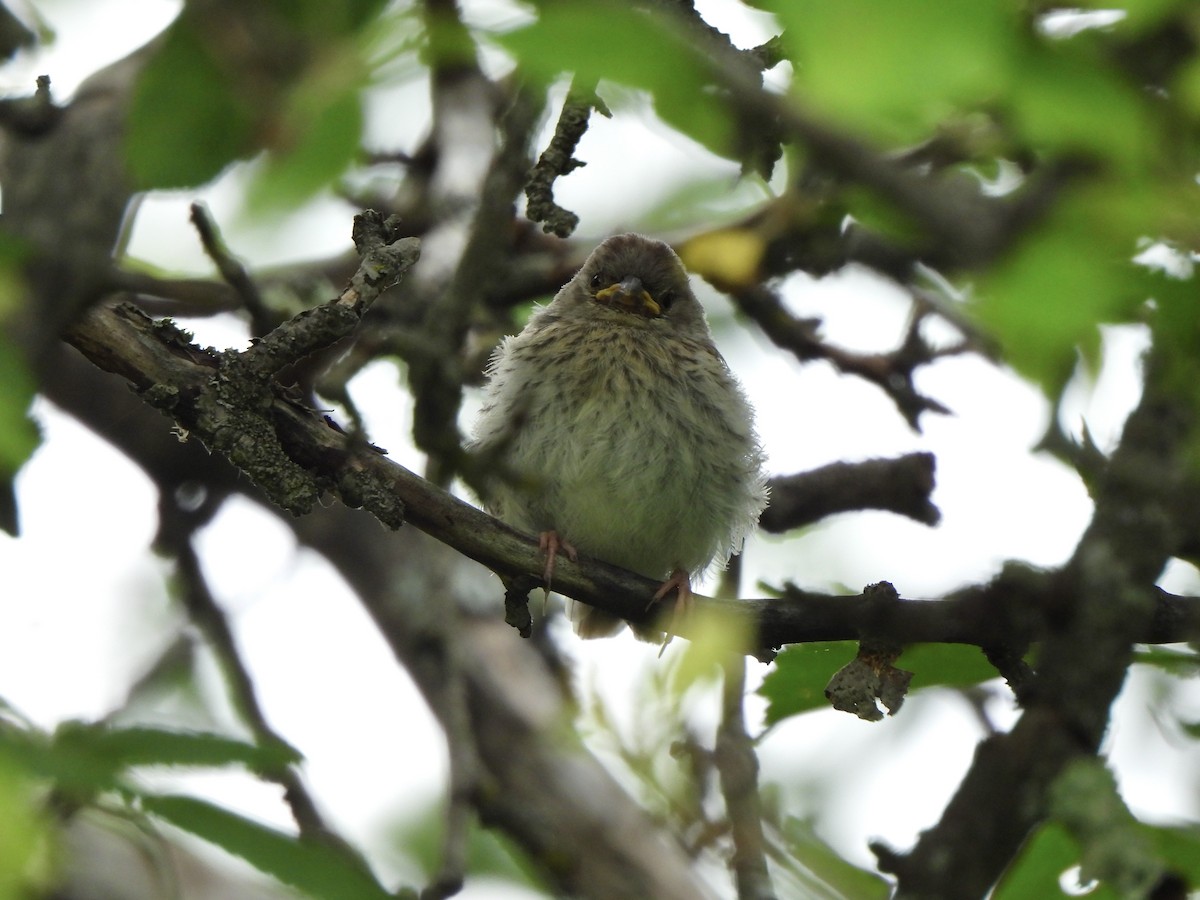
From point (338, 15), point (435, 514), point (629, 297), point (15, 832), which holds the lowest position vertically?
point (15, 832)

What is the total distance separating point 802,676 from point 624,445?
6.29 ft

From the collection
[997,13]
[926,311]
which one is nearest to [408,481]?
[997,13]

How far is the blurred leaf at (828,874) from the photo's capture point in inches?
137

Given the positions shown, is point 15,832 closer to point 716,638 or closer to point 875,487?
point 716,638

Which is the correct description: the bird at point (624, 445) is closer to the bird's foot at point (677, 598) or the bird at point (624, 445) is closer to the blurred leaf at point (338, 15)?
the bird's foot at point (677, 598)

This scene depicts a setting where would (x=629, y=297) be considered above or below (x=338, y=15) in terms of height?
above

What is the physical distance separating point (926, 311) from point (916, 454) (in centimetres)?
126

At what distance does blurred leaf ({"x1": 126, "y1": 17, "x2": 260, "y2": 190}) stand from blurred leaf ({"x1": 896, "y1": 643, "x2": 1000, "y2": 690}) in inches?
71.8

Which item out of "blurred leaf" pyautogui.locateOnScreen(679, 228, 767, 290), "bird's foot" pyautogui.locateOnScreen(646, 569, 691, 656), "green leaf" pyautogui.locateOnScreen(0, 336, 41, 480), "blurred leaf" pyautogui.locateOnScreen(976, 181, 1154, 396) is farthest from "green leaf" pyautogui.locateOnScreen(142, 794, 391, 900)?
"blurred leaf" pyautogui.locateOnScreen(679, 228, 767, 290)

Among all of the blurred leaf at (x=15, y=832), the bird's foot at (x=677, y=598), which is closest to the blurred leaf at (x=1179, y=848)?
the bird's foot at (x=677, y=598)

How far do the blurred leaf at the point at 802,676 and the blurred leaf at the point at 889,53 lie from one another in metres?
1.62

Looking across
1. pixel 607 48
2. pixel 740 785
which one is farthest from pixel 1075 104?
pixel 740 785

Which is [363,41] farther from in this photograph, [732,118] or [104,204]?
[104,204]

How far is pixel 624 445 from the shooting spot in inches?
188
